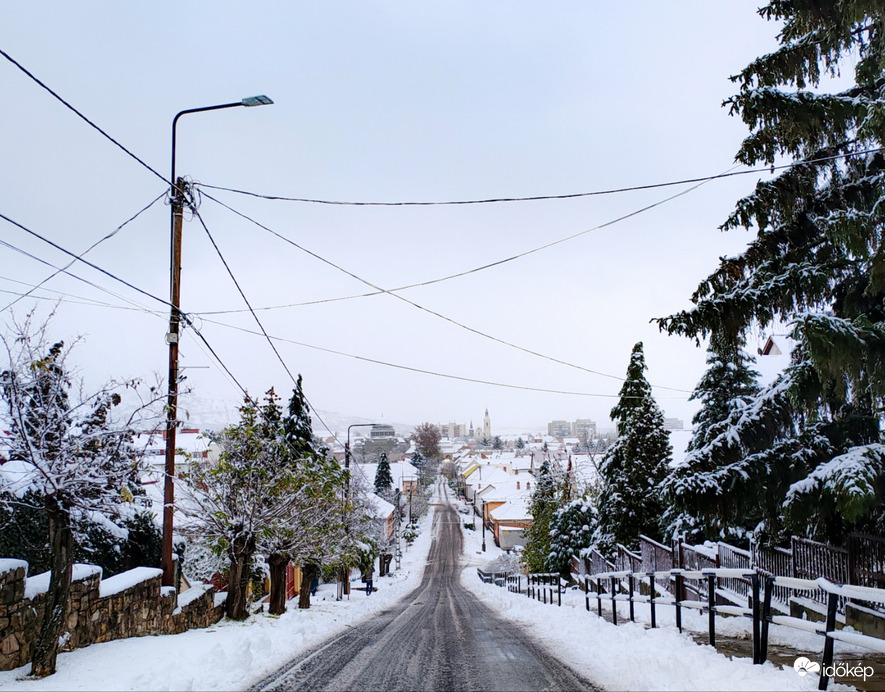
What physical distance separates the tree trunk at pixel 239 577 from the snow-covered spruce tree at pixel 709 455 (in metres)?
9.60

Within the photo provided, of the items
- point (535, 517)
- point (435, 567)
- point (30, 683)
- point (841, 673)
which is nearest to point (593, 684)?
point (841, 673)

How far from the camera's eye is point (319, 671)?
313 inches

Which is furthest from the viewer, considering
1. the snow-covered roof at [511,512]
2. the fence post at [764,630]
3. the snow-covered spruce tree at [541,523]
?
the snow-covered roof at [511,512]

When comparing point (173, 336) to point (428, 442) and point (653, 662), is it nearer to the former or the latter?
point (653, 662)

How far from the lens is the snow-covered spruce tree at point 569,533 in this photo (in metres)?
34.6

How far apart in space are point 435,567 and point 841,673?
5956 centimetres

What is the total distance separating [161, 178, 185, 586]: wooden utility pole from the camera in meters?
11.6

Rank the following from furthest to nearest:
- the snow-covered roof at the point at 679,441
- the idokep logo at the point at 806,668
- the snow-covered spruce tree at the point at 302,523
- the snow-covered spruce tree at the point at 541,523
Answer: the snow-covered spruce tree at the point at 541,523 < the snow-covered roof at the point at 679,441 < the snow-covered spruce tree at the point at 302,523 < the idokep logo at the point at 806,668

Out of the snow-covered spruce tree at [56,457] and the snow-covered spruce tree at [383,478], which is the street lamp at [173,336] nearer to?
the snow-covered spruce tree at [56,457]

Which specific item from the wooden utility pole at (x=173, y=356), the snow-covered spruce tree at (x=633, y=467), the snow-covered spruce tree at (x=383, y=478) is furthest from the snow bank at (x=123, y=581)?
the snow-covered spruce tree at (x=383, y=478)

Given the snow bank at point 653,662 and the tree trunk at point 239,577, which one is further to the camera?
the tree trunk at point 239,577

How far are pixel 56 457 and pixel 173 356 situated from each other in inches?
184

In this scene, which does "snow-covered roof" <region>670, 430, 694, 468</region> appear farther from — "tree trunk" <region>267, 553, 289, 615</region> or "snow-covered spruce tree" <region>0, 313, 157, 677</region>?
"snow-covered spruce tree" <region>0, 313, 157, 677</region>

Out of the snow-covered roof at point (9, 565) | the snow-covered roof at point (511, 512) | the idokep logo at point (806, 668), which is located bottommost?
the snow-covered roof at point (511, 512)
